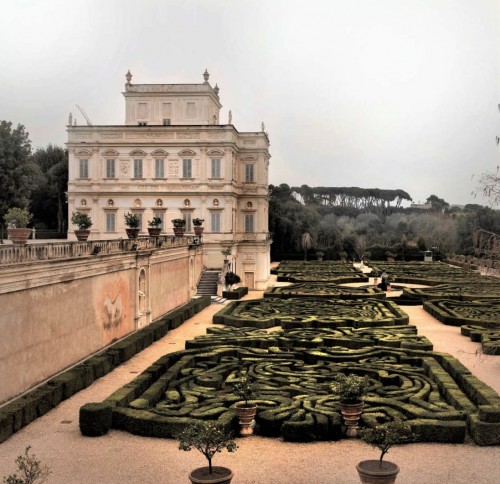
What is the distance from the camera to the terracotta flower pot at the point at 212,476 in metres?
10.2

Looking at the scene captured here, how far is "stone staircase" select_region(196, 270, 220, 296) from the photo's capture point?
4028cm

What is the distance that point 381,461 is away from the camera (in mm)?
10820

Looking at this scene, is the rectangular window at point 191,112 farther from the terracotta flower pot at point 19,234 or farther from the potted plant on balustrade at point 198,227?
the terracotta flower pot at point 19,234

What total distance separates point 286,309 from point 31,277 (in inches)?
623

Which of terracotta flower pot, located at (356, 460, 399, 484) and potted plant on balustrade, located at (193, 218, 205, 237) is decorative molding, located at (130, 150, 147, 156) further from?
terracotta flower pot, located at (356, 460, 399, 484)

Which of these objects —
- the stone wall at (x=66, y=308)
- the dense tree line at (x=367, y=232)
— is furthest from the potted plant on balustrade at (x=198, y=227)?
the dense tree line at (x=367, y=232)

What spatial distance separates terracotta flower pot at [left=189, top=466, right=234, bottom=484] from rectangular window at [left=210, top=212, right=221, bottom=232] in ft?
114

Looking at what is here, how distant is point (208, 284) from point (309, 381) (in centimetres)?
2455

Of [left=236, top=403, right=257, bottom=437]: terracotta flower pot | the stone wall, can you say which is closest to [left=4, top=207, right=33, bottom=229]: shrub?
the stone wall

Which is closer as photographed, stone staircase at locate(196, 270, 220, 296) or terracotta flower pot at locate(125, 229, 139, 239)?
terracotta flower pot at locate(125, 229, 139, 239)

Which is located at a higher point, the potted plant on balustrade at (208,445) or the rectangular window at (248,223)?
the rectangular window at (248,223)

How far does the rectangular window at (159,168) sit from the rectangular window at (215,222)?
4096 millimetres

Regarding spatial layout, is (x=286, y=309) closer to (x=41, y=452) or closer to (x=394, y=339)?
(x=394, y=339)

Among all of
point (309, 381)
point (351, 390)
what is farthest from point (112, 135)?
point (351, 390)
